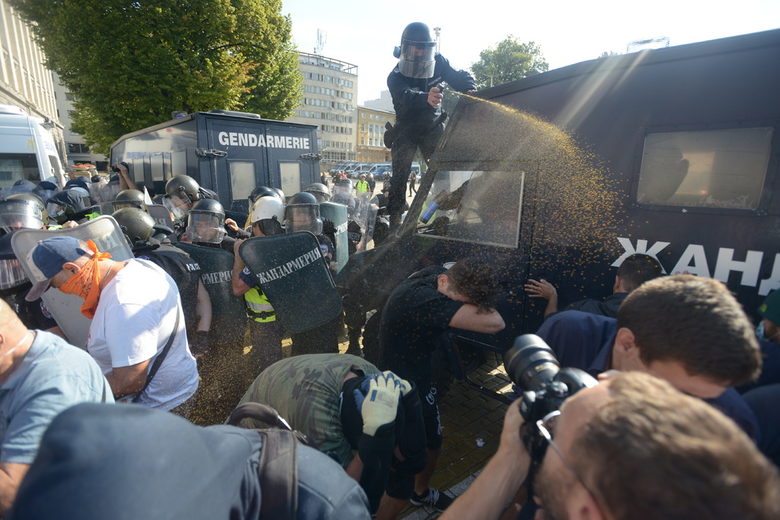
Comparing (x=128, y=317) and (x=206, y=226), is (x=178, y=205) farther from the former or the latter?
(x=128, y=317)

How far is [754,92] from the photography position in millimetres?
2242

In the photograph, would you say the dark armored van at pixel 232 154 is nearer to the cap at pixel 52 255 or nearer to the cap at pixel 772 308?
the cap at pixel 52 255

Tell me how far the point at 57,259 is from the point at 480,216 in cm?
301

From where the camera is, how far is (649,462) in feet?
2.33

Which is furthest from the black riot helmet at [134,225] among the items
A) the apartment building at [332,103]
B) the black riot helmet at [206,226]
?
the apartment building at [332,103]

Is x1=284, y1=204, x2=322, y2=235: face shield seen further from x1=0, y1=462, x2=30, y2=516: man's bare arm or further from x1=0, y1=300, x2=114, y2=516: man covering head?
x1=0, y1=462, x2=30, y2=516: man's bare arm

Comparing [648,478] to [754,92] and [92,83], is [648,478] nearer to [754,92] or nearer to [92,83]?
[754,92]

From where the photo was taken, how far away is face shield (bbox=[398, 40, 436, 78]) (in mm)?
4773

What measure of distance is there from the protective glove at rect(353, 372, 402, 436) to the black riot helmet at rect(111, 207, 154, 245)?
307 centimetres

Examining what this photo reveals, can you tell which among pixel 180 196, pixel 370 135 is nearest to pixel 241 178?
pixel 180 196

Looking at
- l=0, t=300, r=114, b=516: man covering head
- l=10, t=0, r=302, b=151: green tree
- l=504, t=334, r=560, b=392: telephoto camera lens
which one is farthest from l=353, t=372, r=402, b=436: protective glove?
l=10, t=0, r=302, b=151: green tree

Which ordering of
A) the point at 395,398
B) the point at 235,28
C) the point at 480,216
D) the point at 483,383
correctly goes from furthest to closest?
the point at 235,28 < the point at 483,383 < the point at 480,216 < the point at 395,398

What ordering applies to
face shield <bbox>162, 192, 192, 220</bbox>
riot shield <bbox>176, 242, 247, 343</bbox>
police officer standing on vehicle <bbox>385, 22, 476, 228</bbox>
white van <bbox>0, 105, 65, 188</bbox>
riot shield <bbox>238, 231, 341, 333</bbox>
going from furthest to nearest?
white van <bbox>0, 105, 65, 188</bbox>, face shield <bbox>162, 192, 192, 220</bbox>, police officer standing on vehicle <bbox>385, 22, 476, 228</bbox>, riot shield <bbox>176, 242, 247, 343</bbox>, riot shield <bbox>238, 231, 341, 333</bbox>

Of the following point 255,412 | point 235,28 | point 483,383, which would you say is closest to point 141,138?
point 235,28
